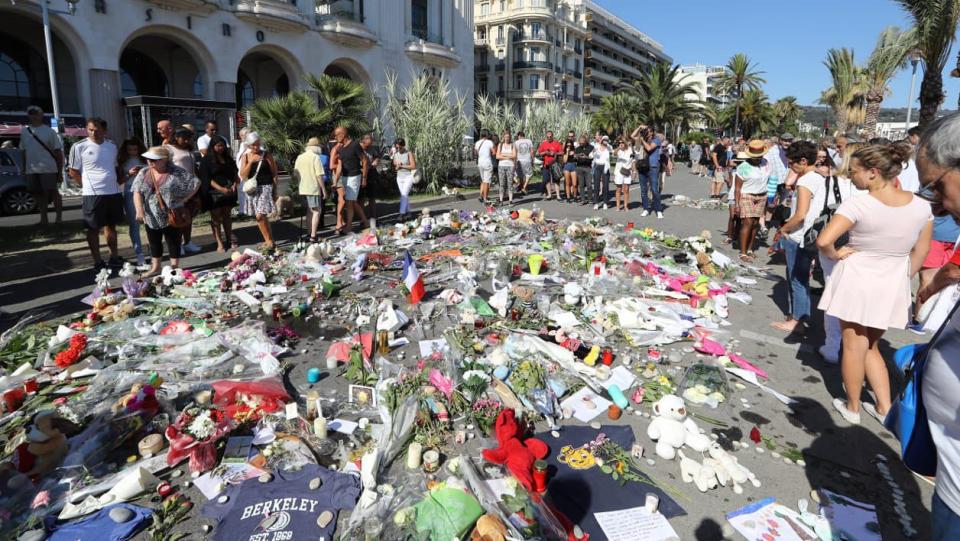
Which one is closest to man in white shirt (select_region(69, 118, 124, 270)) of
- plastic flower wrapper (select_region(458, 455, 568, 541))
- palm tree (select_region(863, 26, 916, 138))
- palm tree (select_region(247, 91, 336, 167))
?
palm tree (select_region(247, 91, 336, 167))

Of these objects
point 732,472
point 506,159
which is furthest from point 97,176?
point 506,159

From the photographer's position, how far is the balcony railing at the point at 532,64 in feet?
177

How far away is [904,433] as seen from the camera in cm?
155

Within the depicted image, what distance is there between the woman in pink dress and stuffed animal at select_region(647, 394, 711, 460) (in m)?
1.16

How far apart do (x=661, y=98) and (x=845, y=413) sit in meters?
41.3

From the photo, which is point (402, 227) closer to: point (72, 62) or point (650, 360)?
point (650, 360)

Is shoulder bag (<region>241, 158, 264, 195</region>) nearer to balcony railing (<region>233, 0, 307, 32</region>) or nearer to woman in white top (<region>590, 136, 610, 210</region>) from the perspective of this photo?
woman in white top (<region>590, 136, 610, 210</region>)

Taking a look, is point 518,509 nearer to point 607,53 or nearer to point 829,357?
point 829,357

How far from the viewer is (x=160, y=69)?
2206 centimetres

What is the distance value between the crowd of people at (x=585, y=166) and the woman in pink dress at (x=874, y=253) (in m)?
7.72

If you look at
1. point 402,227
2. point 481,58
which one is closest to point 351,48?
point 402,227

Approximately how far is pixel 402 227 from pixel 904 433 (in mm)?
8047

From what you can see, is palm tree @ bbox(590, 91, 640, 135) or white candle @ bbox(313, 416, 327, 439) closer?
white candle @ bbox(313, 416, 327, 439)

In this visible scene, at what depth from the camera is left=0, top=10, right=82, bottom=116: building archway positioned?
17922 mm
